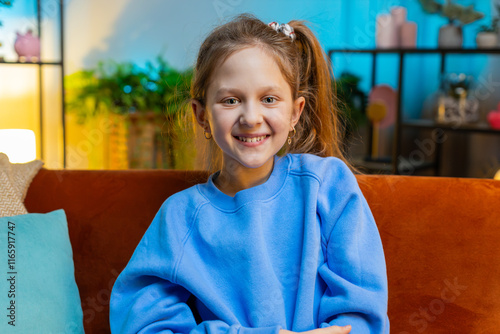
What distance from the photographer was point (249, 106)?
1.09 meters

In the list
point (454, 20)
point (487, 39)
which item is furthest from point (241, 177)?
point (454, 20)

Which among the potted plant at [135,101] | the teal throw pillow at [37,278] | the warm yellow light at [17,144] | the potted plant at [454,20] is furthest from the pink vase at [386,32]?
the teal throw pillow at [37,278]

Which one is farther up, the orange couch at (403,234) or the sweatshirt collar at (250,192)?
the sweatshirt collar at (250,192)

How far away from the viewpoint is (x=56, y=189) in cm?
151

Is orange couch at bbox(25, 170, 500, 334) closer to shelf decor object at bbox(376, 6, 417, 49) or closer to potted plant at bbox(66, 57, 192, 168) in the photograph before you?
potted plant at bbox(66, 57, 192, 168)

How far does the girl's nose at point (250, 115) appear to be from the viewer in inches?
42.4

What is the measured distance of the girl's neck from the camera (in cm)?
121

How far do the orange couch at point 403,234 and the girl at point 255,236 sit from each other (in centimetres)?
27

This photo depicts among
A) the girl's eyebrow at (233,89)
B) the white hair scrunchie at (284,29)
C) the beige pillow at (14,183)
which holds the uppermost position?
the white hair scrunchie at (284,29)

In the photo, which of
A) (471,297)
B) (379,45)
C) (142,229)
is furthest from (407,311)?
(379,45)

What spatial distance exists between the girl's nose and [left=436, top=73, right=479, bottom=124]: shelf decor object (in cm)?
303

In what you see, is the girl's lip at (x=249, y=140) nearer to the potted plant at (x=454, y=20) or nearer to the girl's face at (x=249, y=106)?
the girl's face at (x=249, y=106)

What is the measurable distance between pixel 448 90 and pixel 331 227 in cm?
300

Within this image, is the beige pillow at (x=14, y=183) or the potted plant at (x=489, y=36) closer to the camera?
the beige pillow at (x=14, y=183)
